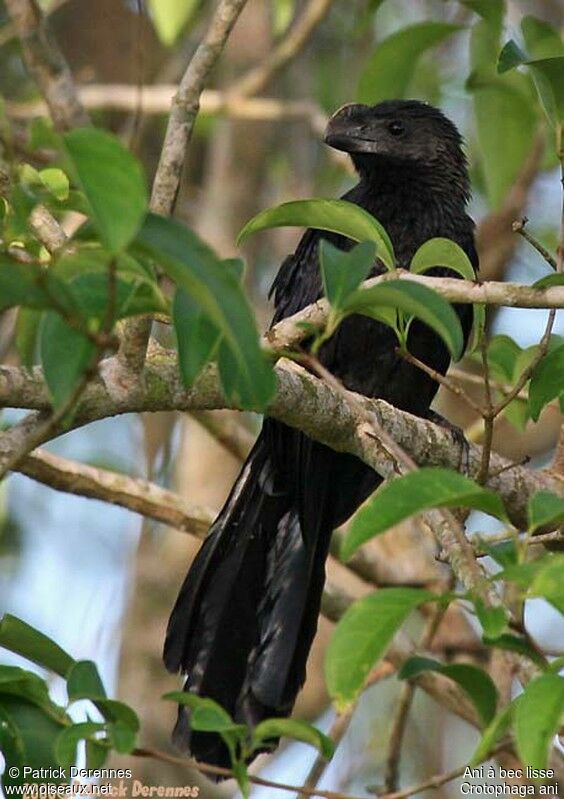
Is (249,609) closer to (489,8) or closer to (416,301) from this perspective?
(489,8)

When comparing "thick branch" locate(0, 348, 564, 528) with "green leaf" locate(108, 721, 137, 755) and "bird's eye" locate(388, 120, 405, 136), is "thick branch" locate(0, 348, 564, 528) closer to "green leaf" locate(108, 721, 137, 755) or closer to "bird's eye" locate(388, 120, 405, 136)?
"green leaf" locate(108, 721, 137, 755)

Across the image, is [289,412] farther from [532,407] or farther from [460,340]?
[460,340]

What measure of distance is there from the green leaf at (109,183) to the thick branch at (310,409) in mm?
718

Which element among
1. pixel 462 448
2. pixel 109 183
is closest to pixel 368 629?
pixel 109 183

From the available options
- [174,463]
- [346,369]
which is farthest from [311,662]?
[346,369]

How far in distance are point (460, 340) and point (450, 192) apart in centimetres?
264

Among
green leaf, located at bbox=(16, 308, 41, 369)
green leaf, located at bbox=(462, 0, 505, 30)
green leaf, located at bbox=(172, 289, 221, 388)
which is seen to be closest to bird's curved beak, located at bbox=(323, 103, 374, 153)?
green leaf, located at bbox=(462, 0, 505, 30)

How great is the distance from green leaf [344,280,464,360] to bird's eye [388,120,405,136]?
269 centimetres

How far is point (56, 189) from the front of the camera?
2.34 meters

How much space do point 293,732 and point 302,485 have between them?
199cm

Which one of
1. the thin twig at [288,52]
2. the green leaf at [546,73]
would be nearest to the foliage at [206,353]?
the green leaf at [546,73]

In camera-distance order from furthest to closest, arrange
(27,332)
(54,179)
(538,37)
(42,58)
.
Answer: (538,37), (42,58), (27,332), (54,179)

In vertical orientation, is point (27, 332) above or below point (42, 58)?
below

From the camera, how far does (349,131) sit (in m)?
4.35
